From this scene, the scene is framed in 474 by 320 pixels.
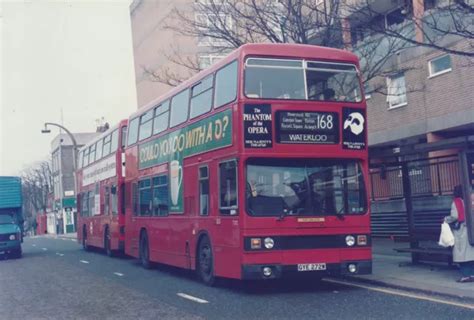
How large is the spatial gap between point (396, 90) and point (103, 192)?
38.0 ft

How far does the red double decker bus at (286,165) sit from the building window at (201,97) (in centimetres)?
22

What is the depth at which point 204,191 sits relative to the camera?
13.5 meters

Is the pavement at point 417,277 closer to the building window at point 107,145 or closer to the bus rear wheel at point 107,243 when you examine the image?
the bus rear wheel at point 107,243

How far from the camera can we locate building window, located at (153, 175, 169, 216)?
53.3ft

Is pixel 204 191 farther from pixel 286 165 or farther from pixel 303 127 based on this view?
pixel 303 127

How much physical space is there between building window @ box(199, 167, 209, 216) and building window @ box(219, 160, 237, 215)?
0.79m

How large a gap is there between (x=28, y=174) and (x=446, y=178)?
99.1 m

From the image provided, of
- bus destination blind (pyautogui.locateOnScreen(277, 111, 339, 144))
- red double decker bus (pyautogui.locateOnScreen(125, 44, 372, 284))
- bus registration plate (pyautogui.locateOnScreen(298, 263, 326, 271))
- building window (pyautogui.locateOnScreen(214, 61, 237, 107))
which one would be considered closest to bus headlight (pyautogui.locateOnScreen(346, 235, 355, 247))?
red double decker bus (pyautogui.locateOnScreen(125, 44, 372, 284))

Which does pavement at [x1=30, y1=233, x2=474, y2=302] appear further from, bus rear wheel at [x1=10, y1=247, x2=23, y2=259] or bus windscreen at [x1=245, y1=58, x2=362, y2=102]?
bus rear wheel at [x1=10, y1=247, x2=23, y2=259]

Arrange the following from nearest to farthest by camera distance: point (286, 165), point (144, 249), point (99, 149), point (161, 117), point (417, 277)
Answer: point (286, 165) → point (417, 277) → point (161, 117) → point (144, 249) → point (99, 149)

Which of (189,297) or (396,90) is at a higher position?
(396,90)

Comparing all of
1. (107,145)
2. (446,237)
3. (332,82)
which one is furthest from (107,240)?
(446,237)

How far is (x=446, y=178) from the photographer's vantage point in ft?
46.3

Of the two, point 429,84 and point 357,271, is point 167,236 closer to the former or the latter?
point 357,271
